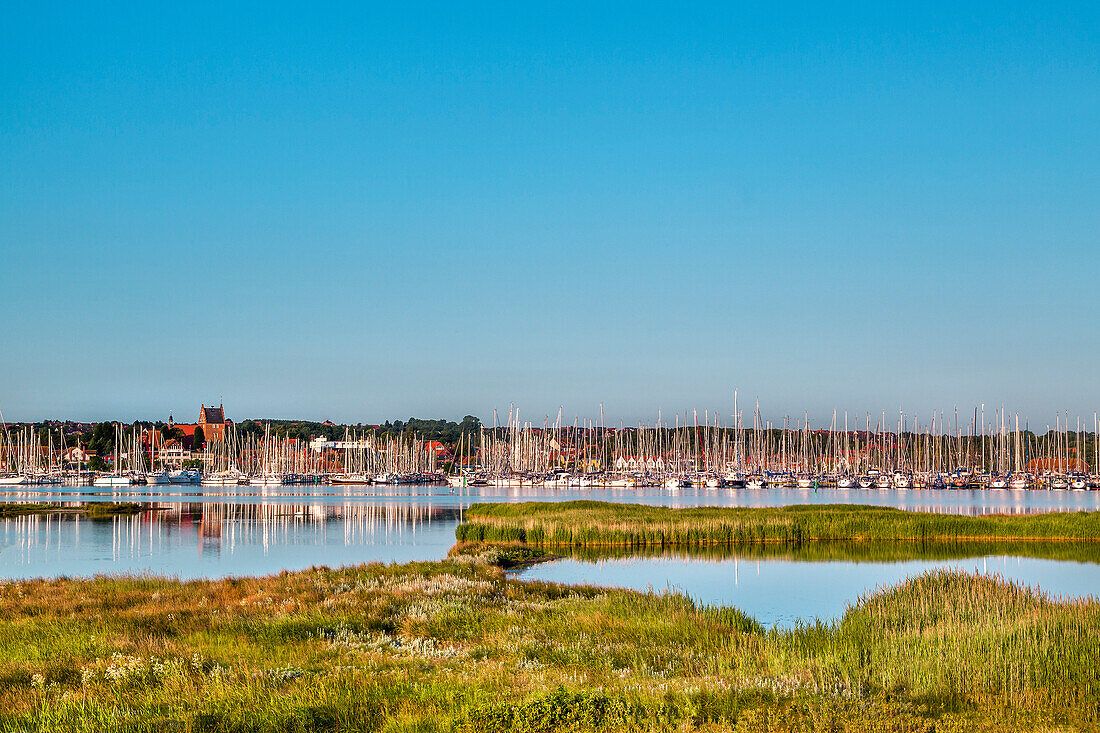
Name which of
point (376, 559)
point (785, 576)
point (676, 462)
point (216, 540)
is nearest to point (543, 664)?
point (785, 576)

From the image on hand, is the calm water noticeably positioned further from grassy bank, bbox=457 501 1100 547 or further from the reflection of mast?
grassy bank, bbox=457 501 1100 547

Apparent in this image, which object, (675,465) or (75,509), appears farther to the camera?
(675,465)

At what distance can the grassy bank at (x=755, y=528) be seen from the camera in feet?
168

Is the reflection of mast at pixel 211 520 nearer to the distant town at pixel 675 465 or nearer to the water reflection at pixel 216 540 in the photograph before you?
the water reflection at pixel 216 540

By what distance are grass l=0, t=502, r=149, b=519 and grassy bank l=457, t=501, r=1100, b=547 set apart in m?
37.9

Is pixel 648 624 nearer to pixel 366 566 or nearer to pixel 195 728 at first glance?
pixel 195 728

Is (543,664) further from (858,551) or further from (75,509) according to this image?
(75,509)

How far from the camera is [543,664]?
16.2m

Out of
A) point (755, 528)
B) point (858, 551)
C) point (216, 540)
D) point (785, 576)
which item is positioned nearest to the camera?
point (785, 576)

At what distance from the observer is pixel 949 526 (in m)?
54.7

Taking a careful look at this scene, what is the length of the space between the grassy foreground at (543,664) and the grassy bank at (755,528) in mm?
26358

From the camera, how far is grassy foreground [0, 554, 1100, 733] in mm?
12477

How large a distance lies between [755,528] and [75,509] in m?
58.3

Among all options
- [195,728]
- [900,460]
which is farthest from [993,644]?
[900,460]
